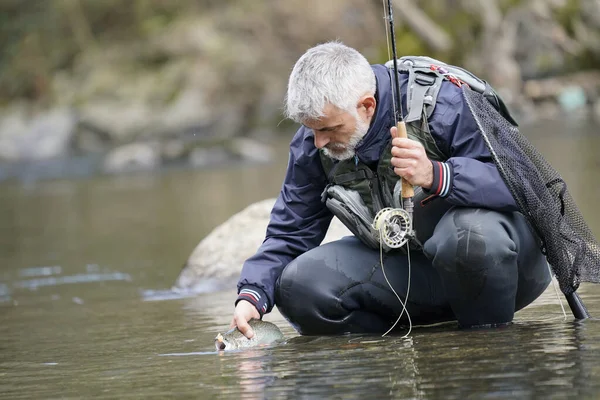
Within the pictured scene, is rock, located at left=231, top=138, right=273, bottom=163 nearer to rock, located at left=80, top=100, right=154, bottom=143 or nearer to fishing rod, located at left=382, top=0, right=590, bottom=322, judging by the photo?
rock, located at left=80, top=100, right=154, bottom=143

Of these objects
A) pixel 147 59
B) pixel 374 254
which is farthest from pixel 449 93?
pixel 147 59

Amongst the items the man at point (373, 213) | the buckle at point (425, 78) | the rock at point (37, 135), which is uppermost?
the rock at point (37, 135)

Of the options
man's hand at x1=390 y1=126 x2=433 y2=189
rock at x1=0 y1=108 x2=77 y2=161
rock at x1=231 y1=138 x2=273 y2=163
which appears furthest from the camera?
rock at x1=0 y1=108 x2=77 y2=161

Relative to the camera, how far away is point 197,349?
4.60 metres

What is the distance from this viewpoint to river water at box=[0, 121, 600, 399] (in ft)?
11.3

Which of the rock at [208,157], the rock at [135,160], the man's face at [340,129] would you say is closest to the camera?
the man's face at [340,129]

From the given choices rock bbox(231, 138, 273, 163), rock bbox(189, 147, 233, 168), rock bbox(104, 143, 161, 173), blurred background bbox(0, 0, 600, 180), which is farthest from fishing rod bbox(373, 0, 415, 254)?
rock bbox(104, 143, 161, 173)

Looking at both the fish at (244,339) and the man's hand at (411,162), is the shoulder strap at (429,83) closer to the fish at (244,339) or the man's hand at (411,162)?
the man's hand at (411,162)

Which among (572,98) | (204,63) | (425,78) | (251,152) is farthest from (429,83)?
(204,63)

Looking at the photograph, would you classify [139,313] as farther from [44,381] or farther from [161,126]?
[161,126]

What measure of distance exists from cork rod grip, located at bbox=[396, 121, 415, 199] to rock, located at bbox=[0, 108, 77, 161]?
25.6 m

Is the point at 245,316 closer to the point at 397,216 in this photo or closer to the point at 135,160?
the point at 397,216

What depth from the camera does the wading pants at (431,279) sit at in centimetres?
405

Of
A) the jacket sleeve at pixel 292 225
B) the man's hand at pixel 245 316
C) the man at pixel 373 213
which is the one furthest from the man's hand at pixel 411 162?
the man's hand at pixel 245 316
